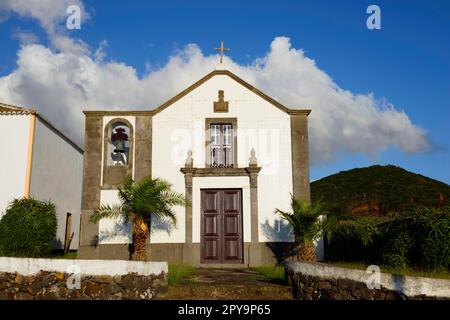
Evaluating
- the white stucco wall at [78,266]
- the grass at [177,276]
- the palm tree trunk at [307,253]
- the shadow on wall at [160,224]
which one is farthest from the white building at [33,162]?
the palm tree trunk at [307,253]

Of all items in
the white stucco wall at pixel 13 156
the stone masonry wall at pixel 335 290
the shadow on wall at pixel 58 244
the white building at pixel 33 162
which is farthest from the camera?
the shadow on wall at pixel 58 244

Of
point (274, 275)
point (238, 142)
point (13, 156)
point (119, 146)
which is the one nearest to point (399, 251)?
point (274, 275)

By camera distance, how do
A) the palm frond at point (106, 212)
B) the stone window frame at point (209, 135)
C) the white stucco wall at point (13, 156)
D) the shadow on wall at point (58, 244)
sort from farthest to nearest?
the shadow on wall at point (58, 244), the white stucco wall at point (13, 156), the stone window frame at point (209, 135), the palm frond at point (106, 212)

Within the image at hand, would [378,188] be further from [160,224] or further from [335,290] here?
[335,290]

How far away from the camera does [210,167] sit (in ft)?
49.3

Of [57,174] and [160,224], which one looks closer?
[160,224]

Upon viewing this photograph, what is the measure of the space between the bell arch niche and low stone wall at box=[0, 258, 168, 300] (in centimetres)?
596

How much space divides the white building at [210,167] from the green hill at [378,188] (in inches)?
686

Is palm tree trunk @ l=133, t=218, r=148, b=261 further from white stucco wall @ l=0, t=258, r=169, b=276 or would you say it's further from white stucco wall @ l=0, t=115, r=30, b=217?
white stucco wall @ l=0, t=115, r=30, b=217

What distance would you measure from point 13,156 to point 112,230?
5005mm

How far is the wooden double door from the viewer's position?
47.6ft

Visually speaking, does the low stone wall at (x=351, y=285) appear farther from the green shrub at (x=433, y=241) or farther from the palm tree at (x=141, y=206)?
the palm tree at (x=141, y=206)

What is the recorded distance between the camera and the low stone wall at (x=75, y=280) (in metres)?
8.88

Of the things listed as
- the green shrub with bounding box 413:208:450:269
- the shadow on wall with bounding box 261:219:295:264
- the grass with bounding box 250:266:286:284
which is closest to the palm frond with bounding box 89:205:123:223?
the shadow on wall with bounding box 261:219:295:264
